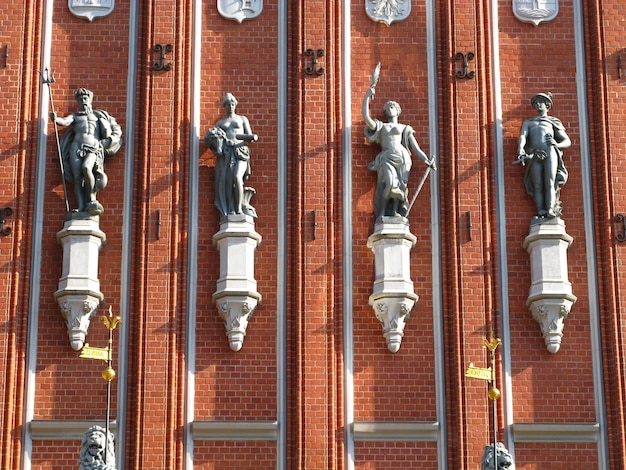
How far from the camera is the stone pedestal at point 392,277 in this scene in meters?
21.2

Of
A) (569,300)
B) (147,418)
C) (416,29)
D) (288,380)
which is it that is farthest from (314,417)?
(416,29)

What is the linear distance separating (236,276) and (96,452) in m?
3.27

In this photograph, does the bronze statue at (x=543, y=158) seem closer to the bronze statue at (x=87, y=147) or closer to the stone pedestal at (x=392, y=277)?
the stone pedestal at (x=392, y=277)

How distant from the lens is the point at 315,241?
21609mm

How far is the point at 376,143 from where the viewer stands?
22062 mm

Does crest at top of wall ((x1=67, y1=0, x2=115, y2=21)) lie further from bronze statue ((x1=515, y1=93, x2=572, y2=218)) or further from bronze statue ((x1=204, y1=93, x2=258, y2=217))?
bronze statue ((x1=515, y1=93, x2=572, y2=218))

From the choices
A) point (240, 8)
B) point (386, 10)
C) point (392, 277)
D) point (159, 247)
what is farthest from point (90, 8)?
point (392, 277)

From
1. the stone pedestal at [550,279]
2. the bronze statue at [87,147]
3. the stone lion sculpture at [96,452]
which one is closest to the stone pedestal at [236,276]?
the bronze statue at [87,147]

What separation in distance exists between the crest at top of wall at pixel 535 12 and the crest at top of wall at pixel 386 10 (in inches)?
60.4

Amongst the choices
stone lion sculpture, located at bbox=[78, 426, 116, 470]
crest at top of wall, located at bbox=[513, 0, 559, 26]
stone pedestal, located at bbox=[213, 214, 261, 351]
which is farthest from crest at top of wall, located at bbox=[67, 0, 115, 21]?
stone lion sculpture, located at bbox=[78, 426, 116, 470]

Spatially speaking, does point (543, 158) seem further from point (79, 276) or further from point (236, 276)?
point (79, 276)

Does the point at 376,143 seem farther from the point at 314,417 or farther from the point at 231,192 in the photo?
the point at 314,417

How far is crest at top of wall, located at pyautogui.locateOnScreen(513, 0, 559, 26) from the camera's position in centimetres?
2278

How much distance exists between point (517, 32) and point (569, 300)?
13.0 ft
